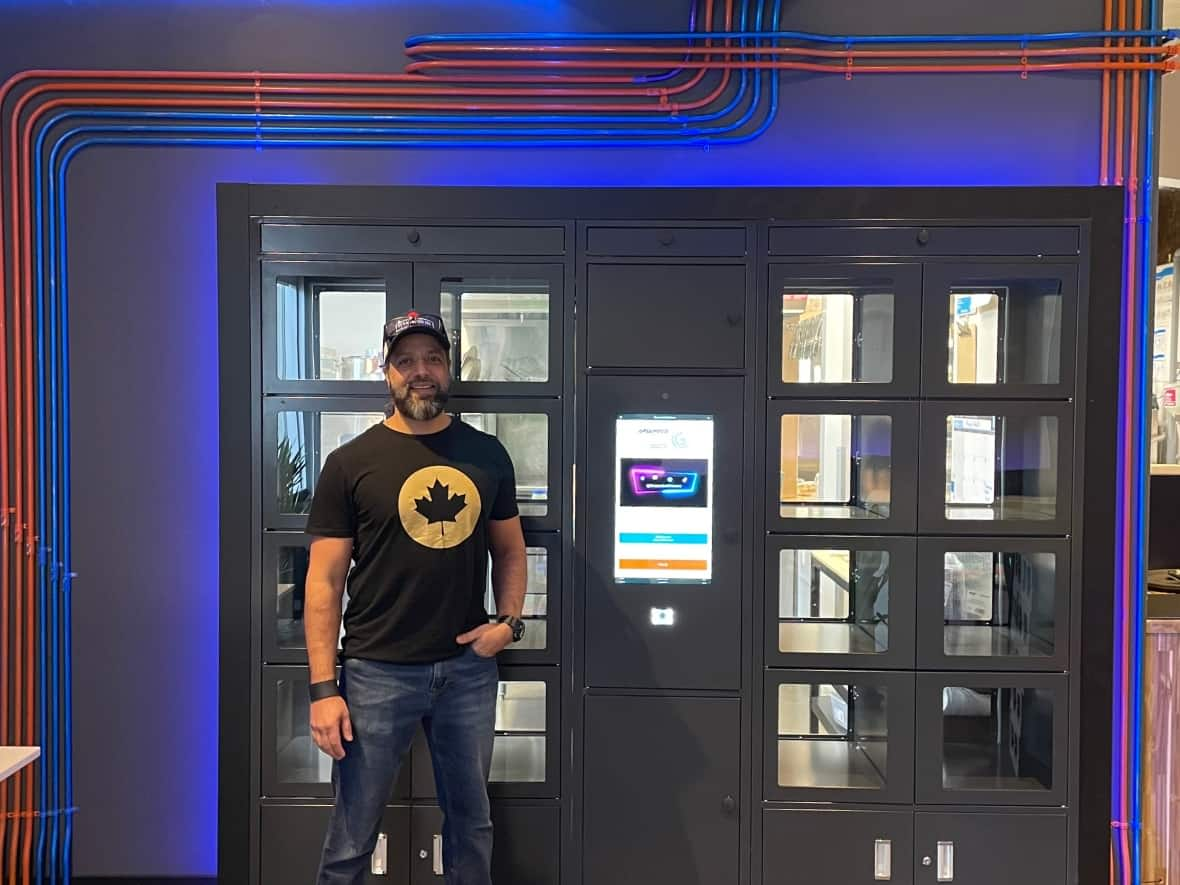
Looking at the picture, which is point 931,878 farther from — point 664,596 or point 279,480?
point 279,480

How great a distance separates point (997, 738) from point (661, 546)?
59.5 inches

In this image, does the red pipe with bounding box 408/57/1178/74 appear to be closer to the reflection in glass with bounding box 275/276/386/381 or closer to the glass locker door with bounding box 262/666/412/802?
the reflection in glass with bounding box 275/276/386/381

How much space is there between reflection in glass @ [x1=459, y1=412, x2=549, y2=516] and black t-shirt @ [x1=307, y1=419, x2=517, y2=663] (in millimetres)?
536

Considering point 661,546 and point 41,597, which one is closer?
point 661,546

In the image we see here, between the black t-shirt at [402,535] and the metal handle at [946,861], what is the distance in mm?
1749

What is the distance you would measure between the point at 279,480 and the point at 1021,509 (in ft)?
8.40

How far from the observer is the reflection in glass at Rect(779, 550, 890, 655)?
2.84 meters

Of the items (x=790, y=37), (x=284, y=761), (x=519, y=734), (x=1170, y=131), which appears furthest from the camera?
(x=1170, y=131)

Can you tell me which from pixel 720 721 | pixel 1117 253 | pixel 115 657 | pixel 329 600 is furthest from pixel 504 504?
pixel 1117 253

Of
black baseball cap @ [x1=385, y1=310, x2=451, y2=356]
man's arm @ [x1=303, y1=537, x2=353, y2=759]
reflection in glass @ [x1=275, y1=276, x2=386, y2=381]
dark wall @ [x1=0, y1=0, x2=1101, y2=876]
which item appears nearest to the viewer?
man's arm @ [x1=303, y1=537, x2=353, y2=759]

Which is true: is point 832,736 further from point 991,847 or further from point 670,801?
point 670,801

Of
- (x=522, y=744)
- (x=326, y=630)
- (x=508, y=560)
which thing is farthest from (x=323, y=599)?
(x=522, y=744)

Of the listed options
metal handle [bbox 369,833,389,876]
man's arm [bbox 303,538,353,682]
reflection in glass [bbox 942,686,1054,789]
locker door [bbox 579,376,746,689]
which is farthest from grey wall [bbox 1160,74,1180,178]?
metal handle [bbox 369,833,389,876]

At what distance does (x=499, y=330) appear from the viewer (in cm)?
293
